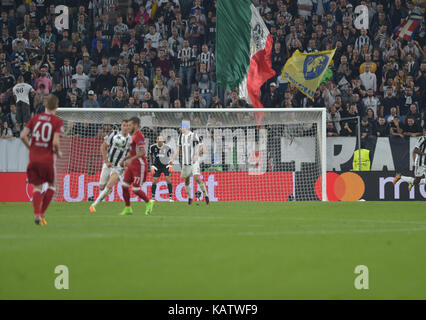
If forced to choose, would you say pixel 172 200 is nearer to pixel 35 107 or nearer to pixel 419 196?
pixel 35 107

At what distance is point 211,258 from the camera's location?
7508mm

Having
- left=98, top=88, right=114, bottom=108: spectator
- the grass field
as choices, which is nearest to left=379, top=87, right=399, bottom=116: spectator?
left=98, top=88, right=114, bottom=108: spectator

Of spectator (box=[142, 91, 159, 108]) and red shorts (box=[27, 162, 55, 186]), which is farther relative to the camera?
spectator (box=[142, 91, 159, 108])

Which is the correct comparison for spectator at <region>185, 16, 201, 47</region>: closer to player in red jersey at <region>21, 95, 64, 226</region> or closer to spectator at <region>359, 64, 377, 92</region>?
spectator at <region>359, 64, 377, 92</region>

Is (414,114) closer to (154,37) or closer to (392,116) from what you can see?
(392,116)

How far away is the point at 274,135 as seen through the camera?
22719mm

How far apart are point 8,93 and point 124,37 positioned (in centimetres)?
464

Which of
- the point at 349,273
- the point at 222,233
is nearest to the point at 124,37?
the point at 222,233

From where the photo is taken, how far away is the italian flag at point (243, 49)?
22906mm

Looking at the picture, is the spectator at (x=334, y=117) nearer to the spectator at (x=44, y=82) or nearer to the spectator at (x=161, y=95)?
the spectator at (x=161, y=95)

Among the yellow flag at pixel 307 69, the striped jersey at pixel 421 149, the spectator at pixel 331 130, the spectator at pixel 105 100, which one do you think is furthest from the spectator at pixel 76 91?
the striped jersey at pixel 421 149

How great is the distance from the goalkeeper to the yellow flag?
4791mm

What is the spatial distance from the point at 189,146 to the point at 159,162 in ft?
5.33

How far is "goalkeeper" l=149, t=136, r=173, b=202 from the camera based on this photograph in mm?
21812
